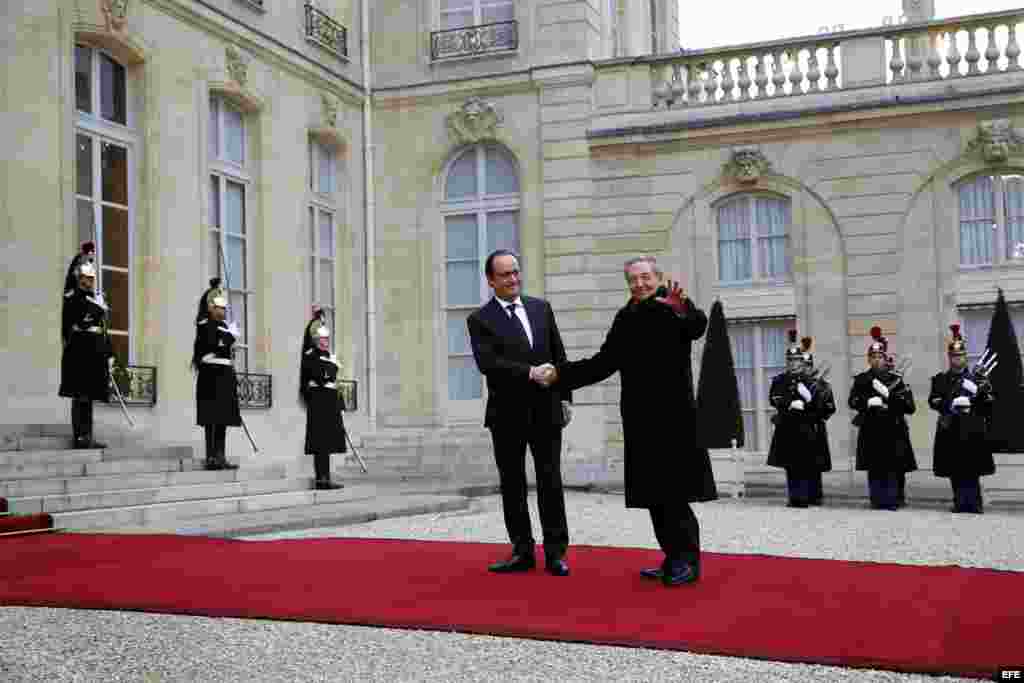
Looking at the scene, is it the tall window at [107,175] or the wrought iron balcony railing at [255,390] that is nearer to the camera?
the tall window at [107,175]

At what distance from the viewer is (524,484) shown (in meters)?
6.34

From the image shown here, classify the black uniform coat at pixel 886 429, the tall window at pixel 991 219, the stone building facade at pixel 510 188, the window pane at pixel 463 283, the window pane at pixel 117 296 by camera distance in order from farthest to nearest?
1. the window pane at pixel 463 283
2. the tall window at pixel 991 219
3. the stone building facade at pixel 510 188
4. the window pane at pixel 117 296
5. the black uniform coat at pixel 886 429

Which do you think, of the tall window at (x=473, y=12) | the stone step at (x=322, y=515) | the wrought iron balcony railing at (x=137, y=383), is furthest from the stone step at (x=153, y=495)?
the tall window at (x=473, y=12)

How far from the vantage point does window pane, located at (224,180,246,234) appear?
48.1 feet

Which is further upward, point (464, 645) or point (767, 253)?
point (767, 253)

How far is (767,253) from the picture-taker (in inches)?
626

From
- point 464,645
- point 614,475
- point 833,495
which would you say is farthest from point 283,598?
point 614,475

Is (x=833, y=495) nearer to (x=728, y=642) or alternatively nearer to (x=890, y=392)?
(x=890, y=392)

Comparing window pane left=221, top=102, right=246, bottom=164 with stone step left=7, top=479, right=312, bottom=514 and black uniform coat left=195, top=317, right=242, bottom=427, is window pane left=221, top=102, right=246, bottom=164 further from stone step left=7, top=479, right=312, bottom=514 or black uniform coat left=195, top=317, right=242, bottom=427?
stone step left=7, top=479, right=312, bottom=514

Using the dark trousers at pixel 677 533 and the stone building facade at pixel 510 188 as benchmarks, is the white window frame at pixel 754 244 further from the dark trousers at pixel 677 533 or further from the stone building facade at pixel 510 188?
the dark trousers at pixel 677 533

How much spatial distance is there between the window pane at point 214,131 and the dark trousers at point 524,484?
29.3 feet

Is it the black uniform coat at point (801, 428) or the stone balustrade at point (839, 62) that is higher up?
the stone balustrade at point (839, 62)

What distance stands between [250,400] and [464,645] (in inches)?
405

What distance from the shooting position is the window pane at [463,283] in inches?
666
